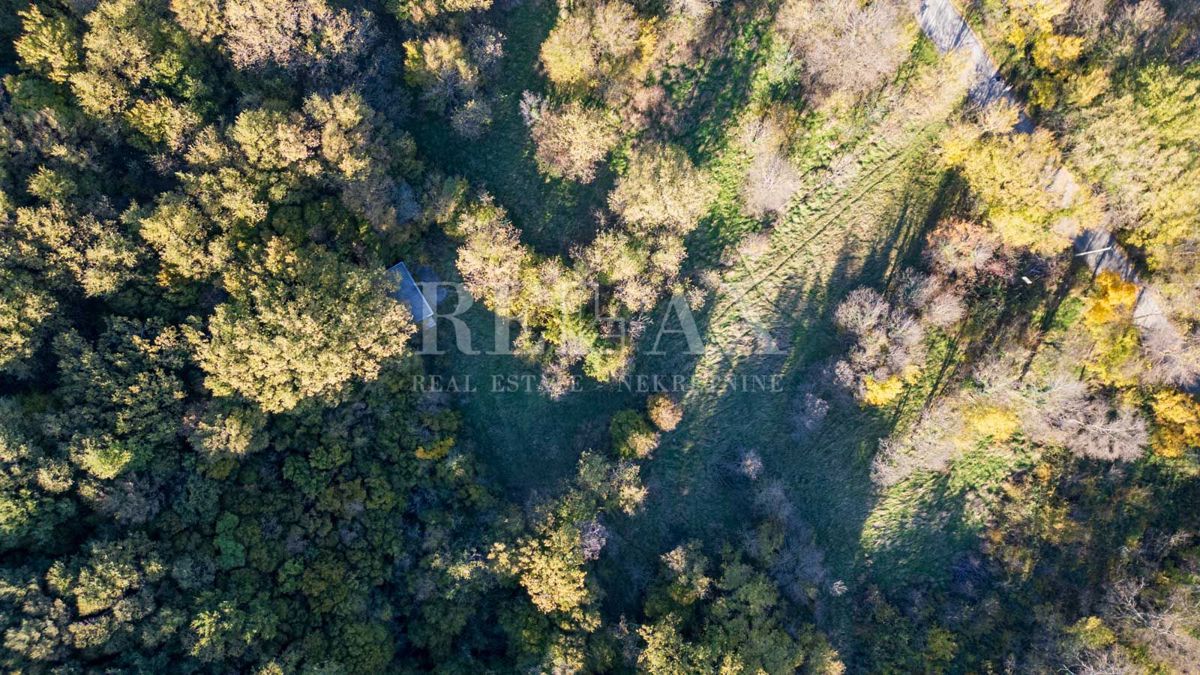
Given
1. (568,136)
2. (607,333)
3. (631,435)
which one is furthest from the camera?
(607,333)

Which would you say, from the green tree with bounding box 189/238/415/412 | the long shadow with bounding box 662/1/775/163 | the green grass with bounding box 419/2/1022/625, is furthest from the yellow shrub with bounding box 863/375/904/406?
the green tree with bounding box 189/238/415/412

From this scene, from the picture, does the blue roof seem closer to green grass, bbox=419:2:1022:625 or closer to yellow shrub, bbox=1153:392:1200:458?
green grass, bbox=419:2:1022:625

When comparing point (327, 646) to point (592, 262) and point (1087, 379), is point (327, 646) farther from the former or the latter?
point (1087, 379)

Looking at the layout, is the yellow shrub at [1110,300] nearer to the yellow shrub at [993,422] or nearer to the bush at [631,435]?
the yellow shrub at [993,422]

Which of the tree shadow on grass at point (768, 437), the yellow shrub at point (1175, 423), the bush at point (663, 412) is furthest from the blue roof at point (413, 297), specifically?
the yellow shrub at point (1175, 423)

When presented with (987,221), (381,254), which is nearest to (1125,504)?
(987,221)

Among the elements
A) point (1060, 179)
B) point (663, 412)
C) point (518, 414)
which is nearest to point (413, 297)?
point (518, 414)

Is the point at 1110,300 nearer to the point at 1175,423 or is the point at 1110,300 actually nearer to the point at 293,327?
the point at 1175,423
